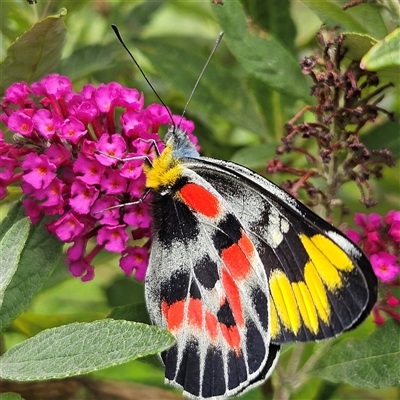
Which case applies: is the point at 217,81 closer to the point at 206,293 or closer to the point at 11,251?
the point at 206,293

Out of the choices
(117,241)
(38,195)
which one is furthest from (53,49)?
(117,241)

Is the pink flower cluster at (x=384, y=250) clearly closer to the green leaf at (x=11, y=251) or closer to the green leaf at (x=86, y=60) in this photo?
the green leaf at (x=11, y=251)

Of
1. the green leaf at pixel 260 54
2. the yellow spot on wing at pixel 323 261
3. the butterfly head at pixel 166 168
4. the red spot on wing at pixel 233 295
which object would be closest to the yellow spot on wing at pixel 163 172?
the butterfly head at pixel 166 168

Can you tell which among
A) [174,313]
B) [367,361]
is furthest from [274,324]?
[367,361]

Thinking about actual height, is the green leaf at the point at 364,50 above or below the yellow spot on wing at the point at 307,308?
above

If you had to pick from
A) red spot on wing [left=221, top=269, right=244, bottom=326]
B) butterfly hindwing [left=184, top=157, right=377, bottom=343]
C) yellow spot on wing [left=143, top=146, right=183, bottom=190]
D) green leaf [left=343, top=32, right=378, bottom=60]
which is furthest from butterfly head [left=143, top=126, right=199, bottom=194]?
green leaf [left=343, top=32, right=378, bottom=60]

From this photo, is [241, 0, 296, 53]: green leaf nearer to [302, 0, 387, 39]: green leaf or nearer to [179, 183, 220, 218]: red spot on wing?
[302, 0, 387, 39]: green leaf
